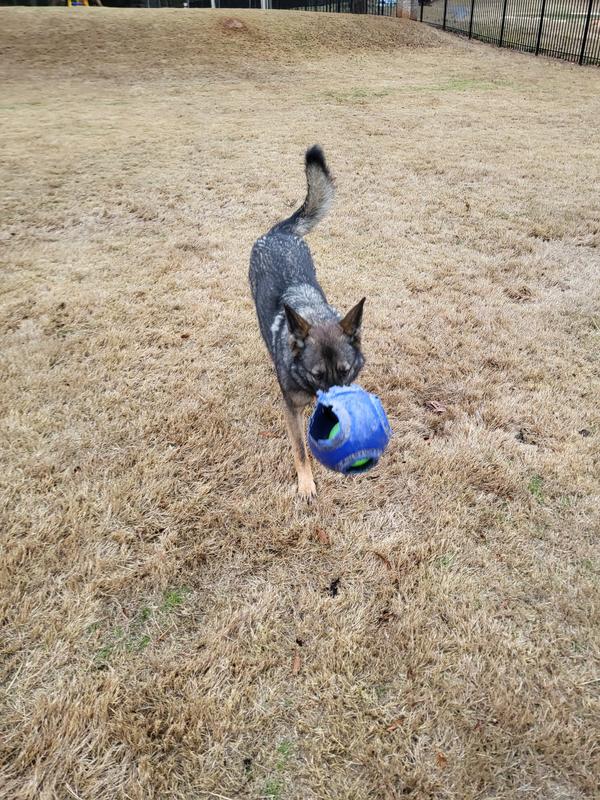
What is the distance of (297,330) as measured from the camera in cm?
289

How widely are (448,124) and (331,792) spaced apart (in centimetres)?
1353

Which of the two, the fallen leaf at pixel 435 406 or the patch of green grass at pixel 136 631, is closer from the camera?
the patch of green grass at pixel 136 631

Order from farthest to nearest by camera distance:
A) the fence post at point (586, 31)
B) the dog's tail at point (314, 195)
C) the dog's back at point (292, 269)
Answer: the fence post at point (586, 31) → the dog's tail at point (314, 195) → the dog's back at point (292, 269)

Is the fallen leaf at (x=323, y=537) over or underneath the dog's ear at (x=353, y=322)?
underneath

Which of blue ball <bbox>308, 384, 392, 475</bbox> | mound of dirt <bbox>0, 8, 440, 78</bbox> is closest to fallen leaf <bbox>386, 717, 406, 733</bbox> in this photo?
blue ball <bbox>308, 384, 392, 475</bbox>

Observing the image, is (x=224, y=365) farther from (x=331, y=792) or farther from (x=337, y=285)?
(x=331, y=792)

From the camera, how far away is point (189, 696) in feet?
7.00

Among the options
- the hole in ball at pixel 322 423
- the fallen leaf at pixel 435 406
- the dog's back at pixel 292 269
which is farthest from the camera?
the fallen leaf at pixel 435 406

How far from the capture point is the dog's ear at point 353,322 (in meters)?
2.82

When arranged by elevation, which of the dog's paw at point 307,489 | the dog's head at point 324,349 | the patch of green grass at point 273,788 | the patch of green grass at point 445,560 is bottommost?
the patch of green grass at point 273,788

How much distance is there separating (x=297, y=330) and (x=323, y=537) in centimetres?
120

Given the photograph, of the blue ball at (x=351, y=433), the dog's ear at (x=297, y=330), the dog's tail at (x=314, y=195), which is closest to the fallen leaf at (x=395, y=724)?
the blue ball at (x=351, y=433)

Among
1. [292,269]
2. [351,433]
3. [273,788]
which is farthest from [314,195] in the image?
[273,788]

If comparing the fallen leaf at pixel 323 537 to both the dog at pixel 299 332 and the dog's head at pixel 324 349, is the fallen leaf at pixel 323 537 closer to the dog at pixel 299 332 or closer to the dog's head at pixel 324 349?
the dog at pixel 299 332
